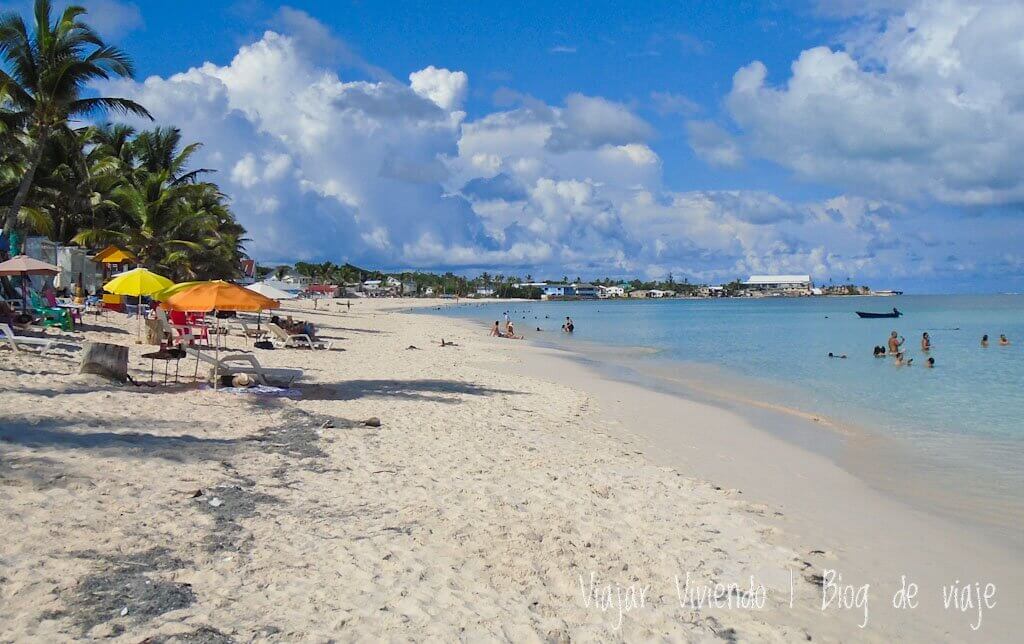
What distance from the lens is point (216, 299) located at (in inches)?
422

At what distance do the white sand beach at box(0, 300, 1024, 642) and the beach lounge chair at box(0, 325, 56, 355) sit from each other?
203 centimetres

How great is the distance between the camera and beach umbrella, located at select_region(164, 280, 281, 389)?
10656 mm

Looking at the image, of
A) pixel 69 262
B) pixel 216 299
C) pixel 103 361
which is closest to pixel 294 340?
pixel 216 299

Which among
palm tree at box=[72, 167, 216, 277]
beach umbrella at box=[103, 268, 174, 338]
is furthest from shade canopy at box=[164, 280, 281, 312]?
palm tree at box=[72, 167, 216, 277]

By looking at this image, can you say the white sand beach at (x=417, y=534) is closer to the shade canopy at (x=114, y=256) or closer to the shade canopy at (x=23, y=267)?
the shade canopy at (x=23, y=267)

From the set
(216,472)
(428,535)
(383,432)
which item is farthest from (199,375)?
(428,535)

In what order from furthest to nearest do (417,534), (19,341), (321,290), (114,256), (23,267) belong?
(321,290) < (114,256) < (23,267) < (19,341) < (417,534)

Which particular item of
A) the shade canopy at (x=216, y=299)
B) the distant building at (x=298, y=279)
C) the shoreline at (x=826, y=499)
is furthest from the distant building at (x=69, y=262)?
the distant building at (x=298, y=279)

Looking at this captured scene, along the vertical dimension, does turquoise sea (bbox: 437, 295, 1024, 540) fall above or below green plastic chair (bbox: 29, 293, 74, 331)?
below

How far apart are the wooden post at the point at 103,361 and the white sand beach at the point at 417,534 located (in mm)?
371

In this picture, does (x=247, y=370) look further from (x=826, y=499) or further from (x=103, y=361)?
(x=826, y=499)

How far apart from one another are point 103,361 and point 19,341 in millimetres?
3369

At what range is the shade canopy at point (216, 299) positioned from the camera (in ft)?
34.9

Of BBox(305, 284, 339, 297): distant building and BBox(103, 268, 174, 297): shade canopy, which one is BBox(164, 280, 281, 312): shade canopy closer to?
BBox(103, 268, 174, 297): shade canopy
